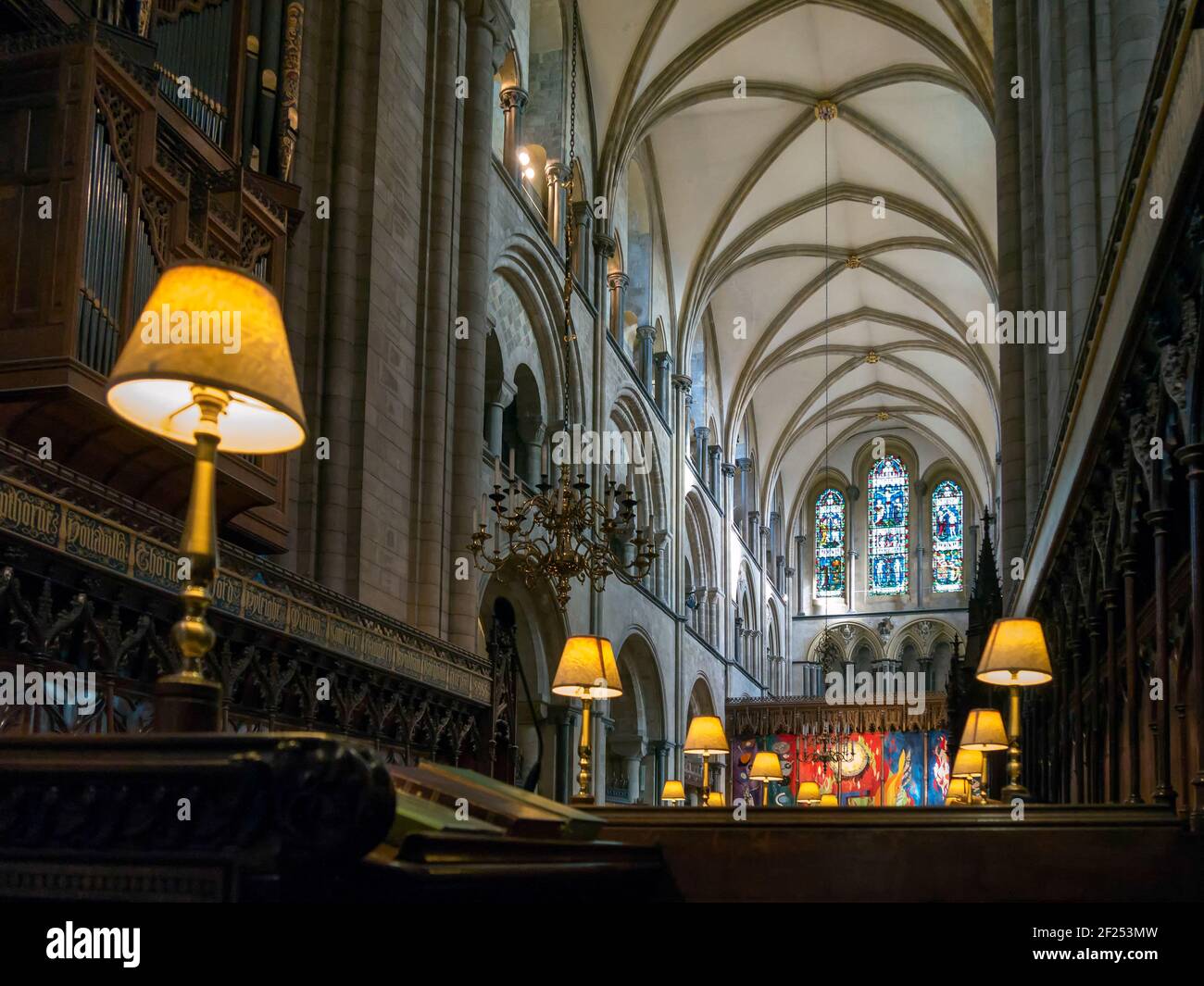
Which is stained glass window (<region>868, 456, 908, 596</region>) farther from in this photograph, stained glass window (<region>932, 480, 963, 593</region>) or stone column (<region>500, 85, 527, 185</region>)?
stone column (<region>500, 85, 527, 185</region>)

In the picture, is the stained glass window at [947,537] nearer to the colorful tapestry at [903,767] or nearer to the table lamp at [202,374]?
the colorful tapestry at [903,767]

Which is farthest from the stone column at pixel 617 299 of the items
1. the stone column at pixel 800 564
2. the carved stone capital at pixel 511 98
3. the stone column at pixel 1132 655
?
the stone column at pixel 800 564

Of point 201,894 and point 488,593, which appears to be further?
point 488,593

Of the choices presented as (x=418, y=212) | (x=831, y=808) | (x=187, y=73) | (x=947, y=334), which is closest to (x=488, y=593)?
(x=418, y=212)

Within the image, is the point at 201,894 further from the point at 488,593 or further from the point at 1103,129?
the point at 488,593

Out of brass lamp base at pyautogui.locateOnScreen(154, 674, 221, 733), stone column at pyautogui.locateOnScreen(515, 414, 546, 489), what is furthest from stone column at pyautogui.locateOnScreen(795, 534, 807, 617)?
brass lamp base at pyautogui.locateOnScreen(154, 674, 221, 733)

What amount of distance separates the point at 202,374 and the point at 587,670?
4.07m

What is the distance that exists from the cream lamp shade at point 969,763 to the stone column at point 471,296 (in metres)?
4.61

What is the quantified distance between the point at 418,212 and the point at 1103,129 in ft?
21.4

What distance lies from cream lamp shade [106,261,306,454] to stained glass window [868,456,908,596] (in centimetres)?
4003

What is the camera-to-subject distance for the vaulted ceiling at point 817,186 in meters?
21.7

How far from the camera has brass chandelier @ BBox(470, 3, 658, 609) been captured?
1340 centimetres

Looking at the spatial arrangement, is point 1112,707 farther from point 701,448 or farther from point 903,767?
point 903,767
